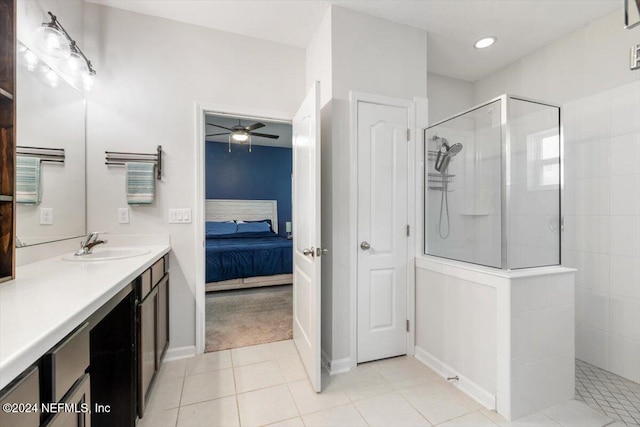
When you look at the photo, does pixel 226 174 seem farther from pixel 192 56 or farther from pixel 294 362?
pixel 294 362

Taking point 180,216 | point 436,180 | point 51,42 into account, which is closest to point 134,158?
point 180,216

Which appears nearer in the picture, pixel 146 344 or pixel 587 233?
pixel 146 344

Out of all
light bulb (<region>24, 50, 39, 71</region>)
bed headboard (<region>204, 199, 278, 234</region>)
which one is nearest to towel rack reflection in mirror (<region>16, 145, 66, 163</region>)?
light bulb (<region>24, 50, 39, 71</region>)

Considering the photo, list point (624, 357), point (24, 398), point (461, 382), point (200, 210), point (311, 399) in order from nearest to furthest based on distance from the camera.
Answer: point (24, 398)
point (311, 399)
point (461, 382)
point (624, 357)
point (200, 210)

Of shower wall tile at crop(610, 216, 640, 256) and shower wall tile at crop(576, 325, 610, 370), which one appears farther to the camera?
shower wall tile at crop(576, 325, 610, 370)

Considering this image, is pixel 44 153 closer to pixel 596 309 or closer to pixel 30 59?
pixel 30 59

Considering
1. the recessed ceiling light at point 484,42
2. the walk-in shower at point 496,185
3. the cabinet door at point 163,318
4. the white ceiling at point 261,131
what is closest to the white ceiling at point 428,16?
the recessed ceiling light at point 484,42

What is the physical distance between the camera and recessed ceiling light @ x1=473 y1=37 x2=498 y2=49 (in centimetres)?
253

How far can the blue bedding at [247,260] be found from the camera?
12.9ft

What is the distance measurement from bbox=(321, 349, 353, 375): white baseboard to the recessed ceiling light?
A: 298cm

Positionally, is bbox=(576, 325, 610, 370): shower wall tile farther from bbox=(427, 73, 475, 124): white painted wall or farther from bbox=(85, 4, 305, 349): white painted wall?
bbox=(85, 4, 305, 349): white painted wall

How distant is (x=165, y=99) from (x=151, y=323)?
1717mm

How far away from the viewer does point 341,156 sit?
2.16m

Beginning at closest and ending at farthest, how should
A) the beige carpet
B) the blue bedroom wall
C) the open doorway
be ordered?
the beige carpet < the open doorway < the blue bedroom wall
